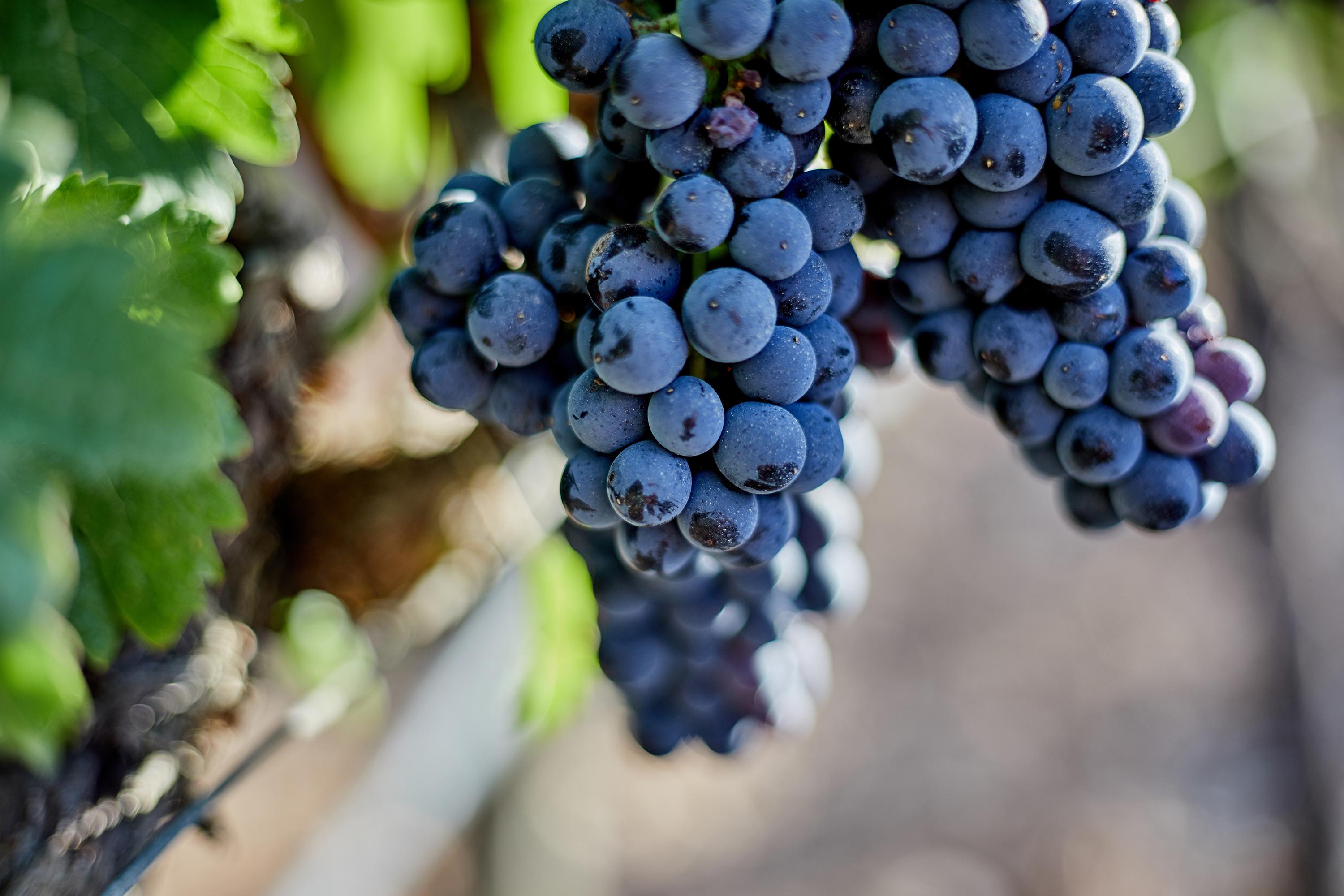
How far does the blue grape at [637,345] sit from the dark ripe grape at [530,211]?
0.40 feet

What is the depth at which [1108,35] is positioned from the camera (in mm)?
446

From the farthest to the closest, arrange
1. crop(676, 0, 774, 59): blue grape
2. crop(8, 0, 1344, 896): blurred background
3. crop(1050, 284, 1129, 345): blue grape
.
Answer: crop(8, 0, 1344, 896): blurred background < crop(1050, 284, 1129, 345): blue grape < crop(676, 0, 774, 59): blue grape

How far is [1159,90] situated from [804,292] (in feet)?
0.72

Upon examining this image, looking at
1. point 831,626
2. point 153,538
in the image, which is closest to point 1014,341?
point 153,538

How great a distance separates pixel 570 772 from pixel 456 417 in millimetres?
1607

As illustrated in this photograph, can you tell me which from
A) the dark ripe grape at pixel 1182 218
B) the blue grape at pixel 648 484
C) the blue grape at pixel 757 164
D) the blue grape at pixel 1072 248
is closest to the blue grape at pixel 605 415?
the blue grape at pixel 648 484

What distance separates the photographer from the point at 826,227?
45cm

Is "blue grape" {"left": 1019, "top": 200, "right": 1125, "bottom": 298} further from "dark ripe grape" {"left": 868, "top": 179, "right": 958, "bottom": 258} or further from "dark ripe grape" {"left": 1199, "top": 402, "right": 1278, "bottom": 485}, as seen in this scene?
"dark ripe grape" {"left": 1199, "top": 402, "right": 1278, "bottom": 485}

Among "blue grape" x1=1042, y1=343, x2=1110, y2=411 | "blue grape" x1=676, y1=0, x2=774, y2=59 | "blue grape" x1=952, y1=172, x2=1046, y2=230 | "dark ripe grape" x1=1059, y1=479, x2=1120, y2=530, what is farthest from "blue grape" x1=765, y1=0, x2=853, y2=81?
"dark ripe grape" x1=1059, y1=479, x2=1120, y2=530

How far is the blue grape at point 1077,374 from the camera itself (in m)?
0.51

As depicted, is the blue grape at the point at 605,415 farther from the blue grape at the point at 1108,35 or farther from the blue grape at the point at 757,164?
the blue grape at the point at 1108,35

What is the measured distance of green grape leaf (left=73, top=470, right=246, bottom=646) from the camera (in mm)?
547

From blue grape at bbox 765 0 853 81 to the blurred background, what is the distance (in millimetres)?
313

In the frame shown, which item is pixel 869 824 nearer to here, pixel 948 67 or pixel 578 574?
pixel 578 574
